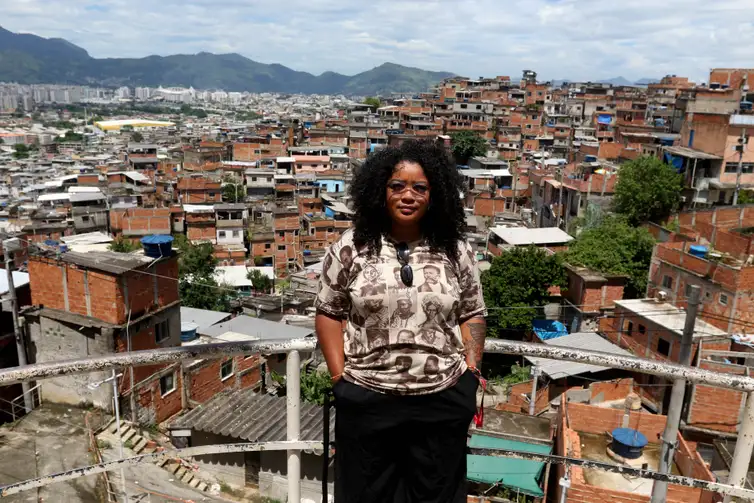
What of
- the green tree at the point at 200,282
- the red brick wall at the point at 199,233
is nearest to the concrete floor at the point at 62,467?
the green tree at the point at 200,282

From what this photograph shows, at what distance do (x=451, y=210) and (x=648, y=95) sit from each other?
7603 cm

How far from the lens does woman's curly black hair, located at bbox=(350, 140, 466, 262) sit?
86.4 inches

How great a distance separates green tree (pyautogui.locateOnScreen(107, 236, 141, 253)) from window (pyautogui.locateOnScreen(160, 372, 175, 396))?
19.8 m

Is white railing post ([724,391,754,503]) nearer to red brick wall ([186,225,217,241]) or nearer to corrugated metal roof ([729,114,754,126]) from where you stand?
corrugated metal roof ([729,114,754,126])

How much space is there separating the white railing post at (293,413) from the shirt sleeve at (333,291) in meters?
0.23

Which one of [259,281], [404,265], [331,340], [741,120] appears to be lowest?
[259,281]

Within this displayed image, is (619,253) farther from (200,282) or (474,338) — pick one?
(474,338)

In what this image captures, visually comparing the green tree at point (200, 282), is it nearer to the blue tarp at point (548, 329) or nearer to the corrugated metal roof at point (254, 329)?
the corrugated metal roof at point (254, 329)

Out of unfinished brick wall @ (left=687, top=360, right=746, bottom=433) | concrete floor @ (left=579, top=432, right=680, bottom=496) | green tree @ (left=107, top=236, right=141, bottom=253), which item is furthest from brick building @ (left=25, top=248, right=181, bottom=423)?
green tree @ (left=107, top=236, right=141, bottom=253)

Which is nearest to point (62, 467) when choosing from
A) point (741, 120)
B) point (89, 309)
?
point (89, 309)

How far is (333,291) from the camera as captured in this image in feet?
6.97

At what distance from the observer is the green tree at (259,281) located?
29.6 metres

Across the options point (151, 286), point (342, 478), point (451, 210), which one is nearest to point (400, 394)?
point (342, 478)

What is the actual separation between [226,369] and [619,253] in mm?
16106
